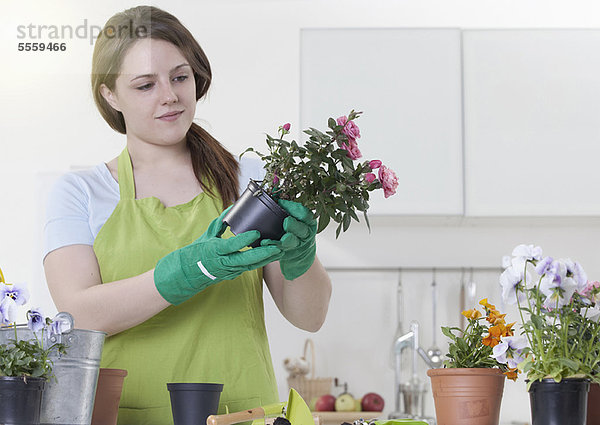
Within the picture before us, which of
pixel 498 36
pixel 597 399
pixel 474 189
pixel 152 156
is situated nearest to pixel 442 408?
pixel 597 399

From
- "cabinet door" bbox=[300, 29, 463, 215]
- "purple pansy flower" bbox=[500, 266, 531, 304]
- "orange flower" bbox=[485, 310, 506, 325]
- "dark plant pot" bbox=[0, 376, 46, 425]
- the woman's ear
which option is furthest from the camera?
"cabinet door" bbox=[300, 29, 463, 215]

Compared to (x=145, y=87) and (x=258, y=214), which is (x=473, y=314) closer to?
(x=258, y=214)

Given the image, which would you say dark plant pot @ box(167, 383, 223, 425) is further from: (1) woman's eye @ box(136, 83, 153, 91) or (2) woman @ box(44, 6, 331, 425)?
(1) woman's eye @ box(136, 83, 153, 91)

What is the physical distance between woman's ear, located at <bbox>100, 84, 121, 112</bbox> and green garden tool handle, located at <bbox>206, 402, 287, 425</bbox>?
2.86 ft

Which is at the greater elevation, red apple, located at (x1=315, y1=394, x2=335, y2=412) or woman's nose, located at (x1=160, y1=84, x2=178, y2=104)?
woman's nose, located at (x1=160, y1=84, x2=178, y2=104)

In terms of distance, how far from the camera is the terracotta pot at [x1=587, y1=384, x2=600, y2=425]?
110 cm

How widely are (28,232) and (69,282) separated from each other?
1.83m

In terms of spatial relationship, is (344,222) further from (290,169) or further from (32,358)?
(32,358)

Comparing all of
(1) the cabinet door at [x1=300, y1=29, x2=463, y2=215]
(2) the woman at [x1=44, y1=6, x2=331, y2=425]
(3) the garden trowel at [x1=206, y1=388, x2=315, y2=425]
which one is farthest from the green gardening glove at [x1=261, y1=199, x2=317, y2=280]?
(1) the cabinet door at [x1=300, y1=29, x2=463, y2=215]

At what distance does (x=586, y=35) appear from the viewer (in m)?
2.89

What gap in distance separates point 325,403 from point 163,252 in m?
1.55

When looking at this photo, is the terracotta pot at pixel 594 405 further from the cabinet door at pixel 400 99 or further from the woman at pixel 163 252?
the cabinet door at pixel 400 99

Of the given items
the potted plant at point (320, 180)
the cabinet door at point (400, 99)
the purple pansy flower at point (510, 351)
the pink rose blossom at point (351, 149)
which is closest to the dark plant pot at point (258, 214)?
the potted plant at point (320, 180)

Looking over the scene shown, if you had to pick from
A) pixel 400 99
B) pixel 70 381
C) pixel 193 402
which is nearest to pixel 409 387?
pixel 400 99
